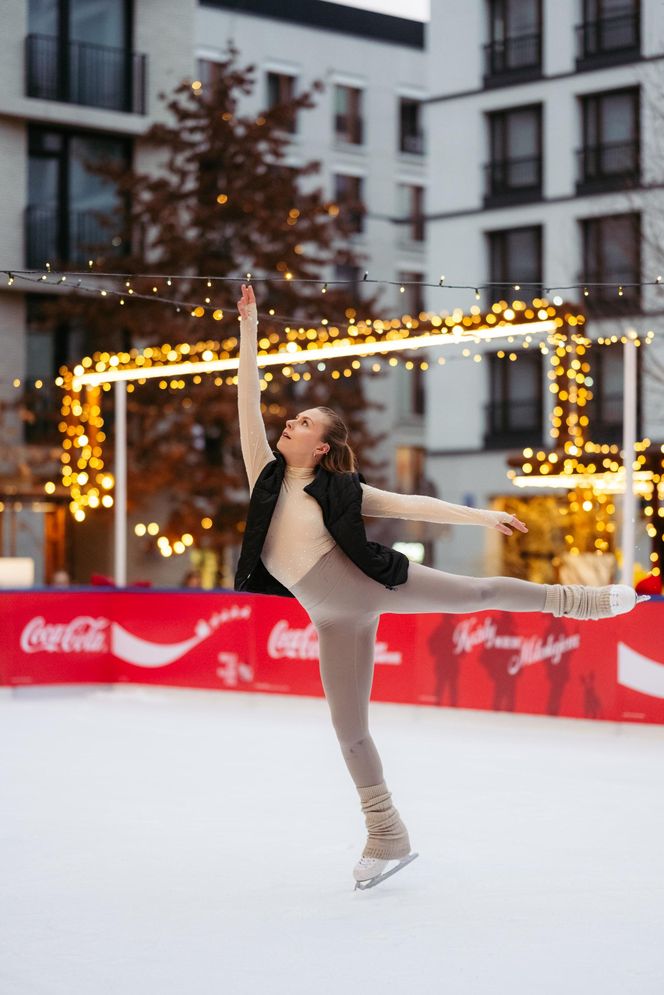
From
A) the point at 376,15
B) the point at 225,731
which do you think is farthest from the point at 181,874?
the point at 376,15

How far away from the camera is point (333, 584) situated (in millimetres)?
5574

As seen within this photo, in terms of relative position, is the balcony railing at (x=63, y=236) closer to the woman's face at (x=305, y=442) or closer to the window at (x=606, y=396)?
the window at (x=606, y=396)

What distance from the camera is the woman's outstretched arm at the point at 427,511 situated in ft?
17.7

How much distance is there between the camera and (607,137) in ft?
92.3

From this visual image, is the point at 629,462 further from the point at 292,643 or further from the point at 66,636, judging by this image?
the point at 66,636

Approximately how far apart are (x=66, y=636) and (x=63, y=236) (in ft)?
35.5

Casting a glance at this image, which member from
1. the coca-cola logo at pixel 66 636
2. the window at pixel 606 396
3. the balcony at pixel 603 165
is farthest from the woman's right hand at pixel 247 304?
the balcony at pixel 603 165

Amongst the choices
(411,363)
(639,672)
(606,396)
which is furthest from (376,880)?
(606,396)

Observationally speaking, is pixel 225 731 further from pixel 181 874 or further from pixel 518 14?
pixel 518 14

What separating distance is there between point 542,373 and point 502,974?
24.5m

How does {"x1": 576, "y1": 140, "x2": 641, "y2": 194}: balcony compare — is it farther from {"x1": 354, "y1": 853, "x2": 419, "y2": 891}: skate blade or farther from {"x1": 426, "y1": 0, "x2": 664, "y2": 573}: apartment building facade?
{"x1": 354, "y1": 853, "x2": 419, "y2": 891}: skate blade

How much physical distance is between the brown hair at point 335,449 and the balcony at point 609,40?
23095 mm

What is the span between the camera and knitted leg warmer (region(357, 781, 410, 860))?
5.84 meters

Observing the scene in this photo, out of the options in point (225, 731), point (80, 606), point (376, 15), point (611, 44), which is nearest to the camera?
point (225, 731)
